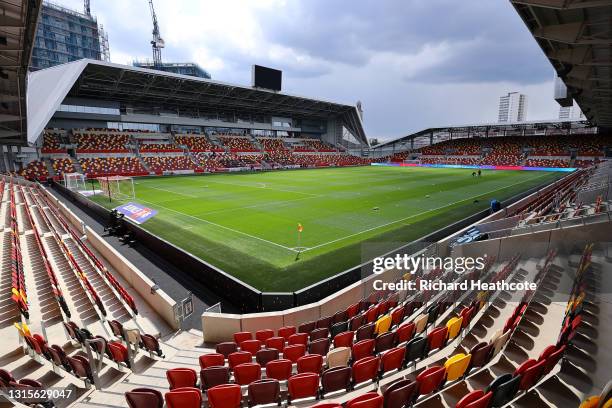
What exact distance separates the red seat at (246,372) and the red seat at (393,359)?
6.95 feet

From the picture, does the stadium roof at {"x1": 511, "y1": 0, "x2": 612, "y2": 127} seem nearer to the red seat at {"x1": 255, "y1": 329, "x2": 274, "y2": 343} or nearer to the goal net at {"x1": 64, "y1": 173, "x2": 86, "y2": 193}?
the red seat at {"x1": 255, "y1": 329, "x2": 274, "y2": 343}

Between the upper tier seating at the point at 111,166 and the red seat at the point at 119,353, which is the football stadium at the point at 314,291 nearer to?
the red seat at the point at 119,353

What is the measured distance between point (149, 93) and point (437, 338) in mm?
62042

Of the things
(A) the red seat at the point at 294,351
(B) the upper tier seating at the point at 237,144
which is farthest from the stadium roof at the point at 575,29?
(B) the upper tier seating at the point at 237,144

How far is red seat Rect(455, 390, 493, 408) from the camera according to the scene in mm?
3719

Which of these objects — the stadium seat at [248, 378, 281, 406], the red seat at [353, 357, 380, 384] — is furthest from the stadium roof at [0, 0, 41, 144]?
the red seat at [353, 357, 380, 384]

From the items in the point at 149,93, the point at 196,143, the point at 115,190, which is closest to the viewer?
the point at 115,190

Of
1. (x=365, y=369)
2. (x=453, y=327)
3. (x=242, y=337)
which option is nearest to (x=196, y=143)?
(x=242, y=337)

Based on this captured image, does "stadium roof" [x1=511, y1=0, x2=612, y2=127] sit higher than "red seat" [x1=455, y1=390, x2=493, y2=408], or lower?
higher

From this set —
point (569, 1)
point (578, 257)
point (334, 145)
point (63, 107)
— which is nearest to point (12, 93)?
point (569, 1)

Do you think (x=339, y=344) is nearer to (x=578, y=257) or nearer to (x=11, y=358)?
(x=11, y=358)

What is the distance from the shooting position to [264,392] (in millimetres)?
4621

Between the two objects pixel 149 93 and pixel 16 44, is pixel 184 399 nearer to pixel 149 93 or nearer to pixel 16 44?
pixel 16 44

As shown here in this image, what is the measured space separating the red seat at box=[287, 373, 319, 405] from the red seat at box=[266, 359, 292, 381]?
483mm
